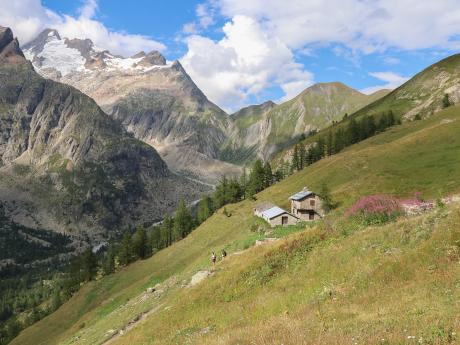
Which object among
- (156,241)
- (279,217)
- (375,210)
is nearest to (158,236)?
(156,241)

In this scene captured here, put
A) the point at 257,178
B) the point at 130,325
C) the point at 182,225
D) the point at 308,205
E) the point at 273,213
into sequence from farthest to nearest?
the point at 257,178 → the point at 182,225 → the point at 308,205 → the point at 273,213 → the point at 130,325

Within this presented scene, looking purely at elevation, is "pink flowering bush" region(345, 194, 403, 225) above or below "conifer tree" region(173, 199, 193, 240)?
below

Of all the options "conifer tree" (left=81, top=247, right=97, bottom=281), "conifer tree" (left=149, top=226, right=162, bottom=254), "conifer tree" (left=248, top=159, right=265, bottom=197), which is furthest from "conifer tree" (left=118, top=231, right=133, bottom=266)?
"conifer tree" (left=248, top=159, right=265, bottom=197)

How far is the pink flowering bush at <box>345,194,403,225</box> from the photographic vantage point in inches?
1199

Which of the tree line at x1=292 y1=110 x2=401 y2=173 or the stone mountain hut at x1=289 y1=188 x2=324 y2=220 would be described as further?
the tree line at x1=292 y1=110 x2=401 y2=173

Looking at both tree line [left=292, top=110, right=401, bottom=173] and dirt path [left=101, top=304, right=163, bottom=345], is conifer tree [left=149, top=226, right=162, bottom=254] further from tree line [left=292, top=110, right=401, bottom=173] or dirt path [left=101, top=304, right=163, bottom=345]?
dirt path [left=101, top=304, right=163, bottom=345]

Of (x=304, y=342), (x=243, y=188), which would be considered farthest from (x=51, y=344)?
(x=243, y=188)

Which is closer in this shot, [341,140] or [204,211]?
[204,211]

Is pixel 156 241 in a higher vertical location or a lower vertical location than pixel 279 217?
lower

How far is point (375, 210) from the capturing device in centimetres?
3127

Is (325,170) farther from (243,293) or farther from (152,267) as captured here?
(243,293)

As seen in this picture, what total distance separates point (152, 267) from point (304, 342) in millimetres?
83525

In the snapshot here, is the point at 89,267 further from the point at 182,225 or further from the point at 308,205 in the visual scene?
the point at 308,205

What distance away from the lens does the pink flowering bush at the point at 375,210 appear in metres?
30.5
